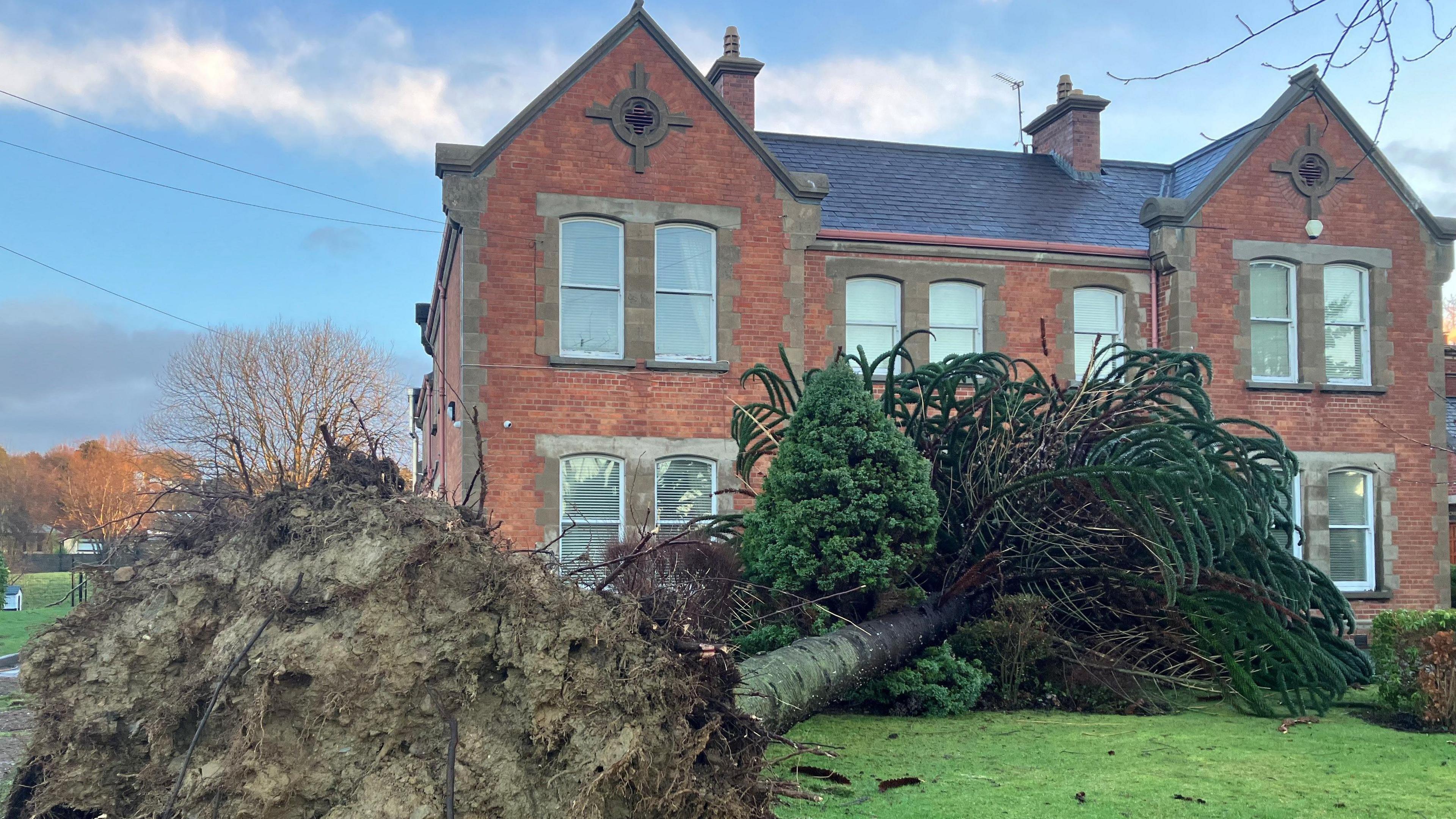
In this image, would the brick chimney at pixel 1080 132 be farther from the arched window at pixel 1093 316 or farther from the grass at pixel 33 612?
the grass at pixel 33 612

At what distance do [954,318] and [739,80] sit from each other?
5.70m

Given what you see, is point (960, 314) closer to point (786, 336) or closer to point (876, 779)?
point (786, 336)

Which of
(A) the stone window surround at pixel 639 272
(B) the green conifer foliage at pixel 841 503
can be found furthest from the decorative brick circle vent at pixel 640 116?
(B) the green conifer foliage at pixel 841 503

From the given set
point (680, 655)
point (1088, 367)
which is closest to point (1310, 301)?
point (1088, 367)

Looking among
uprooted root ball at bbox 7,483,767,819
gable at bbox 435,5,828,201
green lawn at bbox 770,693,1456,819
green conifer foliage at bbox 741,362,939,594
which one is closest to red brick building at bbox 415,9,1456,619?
gable at bbox 435,5,828,201

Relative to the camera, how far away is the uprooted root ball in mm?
4242

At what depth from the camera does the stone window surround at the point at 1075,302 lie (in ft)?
54.3

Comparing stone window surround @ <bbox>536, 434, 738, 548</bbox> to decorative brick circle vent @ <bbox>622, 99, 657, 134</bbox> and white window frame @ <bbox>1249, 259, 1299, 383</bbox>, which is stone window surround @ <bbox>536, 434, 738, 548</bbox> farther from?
white window frame @ <bbox>1249, 259, 1299, 383</bbox>

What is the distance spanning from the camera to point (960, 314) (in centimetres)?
1648

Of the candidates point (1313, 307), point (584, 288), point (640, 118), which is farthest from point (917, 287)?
point (1313, 307)

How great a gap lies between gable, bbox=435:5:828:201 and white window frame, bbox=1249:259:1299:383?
704cm

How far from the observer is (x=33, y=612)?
23938 millimetres

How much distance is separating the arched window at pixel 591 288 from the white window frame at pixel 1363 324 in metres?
11.1

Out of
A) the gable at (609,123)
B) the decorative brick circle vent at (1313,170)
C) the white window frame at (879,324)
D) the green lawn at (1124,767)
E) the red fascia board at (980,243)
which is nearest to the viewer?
the green lawn at (1124,767)
